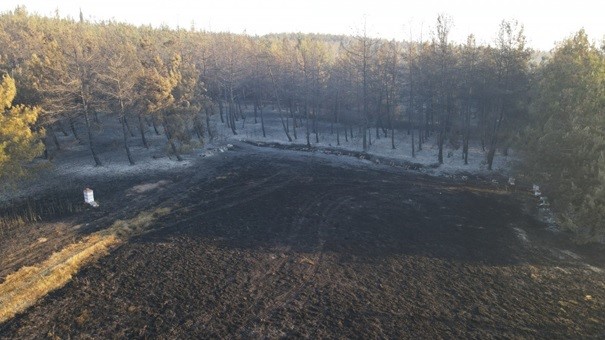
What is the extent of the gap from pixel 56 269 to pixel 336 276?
552 inches

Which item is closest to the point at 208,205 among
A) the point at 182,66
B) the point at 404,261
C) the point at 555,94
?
the point at 404,261

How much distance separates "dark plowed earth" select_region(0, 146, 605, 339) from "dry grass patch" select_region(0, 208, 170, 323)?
77 cm

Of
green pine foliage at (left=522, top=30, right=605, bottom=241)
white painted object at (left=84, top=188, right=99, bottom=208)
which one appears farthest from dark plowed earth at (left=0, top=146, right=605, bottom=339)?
green pine foliage at (left=522, top=30, right=605, bottom=241)

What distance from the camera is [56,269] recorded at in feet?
62.5

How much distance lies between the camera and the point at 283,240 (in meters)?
22.8

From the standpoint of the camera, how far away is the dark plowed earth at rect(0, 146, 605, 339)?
15.3m

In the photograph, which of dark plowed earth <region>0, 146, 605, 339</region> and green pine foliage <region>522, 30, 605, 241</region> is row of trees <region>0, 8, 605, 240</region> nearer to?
green pine foliage <region>522, 30, 605, 241</region>

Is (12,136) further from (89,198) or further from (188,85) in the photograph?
(188,85)

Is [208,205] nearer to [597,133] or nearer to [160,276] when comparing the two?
[160,276]

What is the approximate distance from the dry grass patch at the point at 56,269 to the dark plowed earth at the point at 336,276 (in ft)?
2.53

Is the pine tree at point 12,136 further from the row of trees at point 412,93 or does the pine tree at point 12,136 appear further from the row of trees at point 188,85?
the row of trees at point 188,85

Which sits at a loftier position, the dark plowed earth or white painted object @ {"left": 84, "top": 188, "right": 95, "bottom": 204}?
white painted object @ {"left": 84, "top": 188, "right": 95, "bottom": 204}

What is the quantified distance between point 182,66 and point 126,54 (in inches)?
237

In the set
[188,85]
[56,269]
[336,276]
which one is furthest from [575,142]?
[188,85]
